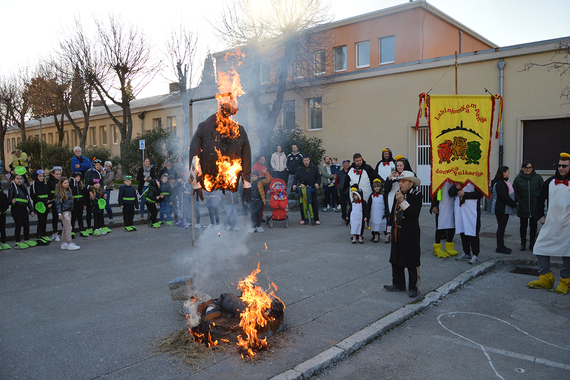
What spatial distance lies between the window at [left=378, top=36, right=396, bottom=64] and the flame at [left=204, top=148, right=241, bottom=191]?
19.9 m

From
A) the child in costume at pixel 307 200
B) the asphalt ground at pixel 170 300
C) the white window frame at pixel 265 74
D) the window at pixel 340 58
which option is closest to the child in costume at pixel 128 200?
the asphalt ground at pixel 170 300

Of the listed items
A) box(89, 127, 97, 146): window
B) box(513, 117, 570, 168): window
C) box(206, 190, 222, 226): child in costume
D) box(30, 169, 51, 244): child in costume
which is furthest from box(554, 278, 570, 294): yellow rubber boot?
box(89, 127, 97, 146): window

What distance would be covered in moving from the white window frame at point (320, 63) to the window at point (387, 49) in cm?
321

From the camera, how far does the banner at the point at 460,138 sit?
26.1ft

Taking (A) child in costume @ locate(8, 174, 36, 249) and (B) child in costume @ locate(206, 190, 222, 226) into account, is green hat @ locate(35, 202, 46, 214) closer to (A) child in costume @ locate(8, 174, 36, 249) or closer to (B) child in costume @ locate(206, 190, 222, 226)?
Result: (A) child in costume @ locate(8, 174, 36, 249)

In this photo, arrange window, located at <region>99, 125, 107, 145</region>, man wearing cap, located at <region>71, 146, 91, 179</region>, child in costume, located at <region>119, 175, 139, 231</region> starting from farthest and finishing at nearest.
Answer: window, located at <region>99, 125, 107, 145</region>, child in costume, located at <region>119, 175, 139, 231</region>, man wearing cap, located at <region>71, 146, 91, 179</region>

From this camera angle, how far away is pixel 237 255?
8.61m

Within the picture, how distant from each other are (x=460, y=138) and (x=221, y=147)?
5.54 m

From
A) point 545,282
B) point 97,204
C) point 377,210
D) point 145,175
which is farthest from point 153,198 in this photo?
point 545,282

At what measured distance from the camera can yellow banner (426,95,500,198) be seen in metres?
7.95

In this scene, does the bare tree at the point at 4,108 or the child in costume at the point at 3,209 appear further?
the bare tree at the point at 4,108

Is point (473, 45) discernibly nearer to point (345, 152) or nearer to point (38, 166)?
point (345, 152)

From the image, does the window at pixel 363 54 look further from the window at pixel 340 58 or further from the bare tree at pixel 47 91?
the bare tree at pixel 47 91

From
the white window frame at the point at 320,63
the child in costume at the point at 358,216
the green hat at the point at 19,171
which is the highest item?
the white window frame at the point at 320,63
